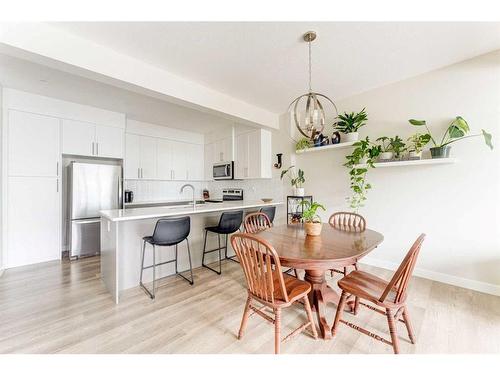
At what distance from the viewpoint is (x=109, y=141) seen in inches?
149

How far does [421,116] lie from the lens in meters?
2.65

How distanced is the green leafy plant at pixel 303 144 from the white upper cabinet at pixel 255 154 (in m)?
0.68

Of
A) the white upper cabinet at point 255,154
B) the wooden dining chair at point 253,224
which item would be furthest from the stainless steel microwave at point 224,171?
the wooden dining chair at point 253,224

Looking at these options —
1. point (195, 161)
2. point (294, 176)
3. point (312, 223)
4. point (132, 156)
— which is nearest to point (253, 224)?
point (312, 223)

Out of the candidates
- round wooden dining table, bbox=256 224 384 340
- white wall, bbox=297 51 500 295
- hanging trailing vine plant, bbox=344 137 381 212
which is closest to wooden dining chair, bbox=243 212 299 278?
round wooden dining table, bbox=256 224 384 340

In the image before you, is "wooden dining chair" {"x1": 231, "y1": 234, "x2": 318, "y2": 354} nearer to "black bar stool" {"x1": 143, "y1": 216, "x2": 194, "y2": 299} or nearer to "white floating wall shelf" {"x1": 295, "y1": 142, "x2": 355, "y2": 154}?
"black bar stool" {"x1": 143, "y1": 216, "x2": 194, "y2": 299}

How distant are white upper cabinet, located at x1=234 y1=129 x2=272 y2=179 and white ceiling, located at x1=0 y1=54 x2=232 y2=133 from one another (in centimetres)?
67

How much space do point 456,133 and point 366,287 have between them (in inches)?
80.3

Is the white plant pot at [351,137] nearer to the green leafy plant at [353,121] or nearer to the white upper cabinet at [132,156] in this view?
the green leafy plant at [353,121]

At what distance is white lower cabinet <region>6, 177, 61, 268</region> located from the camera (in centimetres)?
293

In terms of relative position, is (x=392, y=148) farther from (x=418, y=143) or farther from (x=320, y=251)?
(x=320, y=251)

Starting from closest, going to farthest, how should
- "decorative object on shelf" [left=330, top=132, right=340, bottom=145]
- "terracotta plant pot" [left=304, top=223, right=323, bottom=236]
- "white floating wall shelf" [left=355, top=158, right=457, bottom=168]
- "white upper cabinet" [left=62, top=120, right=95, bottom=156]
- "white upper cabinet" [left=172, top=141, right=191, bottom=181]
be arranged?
"terracotta plant pot" [left=304, top=223, right=323, bottom=236], "white floating wall shelf" [left=355, top=158, right=457, bottom=168], "decorative object on shelf" [left=330, top=132, right=340, bottom=145], "white upper cabinet" [left=62, top=120, right=95, bottom=156], "white upper cabinet" [left=172, top=141, right=191, bottom=181]
